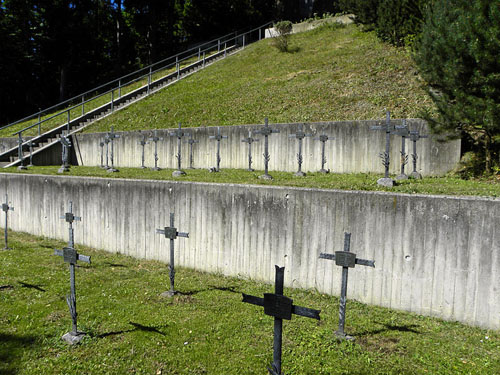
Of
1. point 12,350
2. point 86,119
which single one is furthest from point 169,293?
point 86,119

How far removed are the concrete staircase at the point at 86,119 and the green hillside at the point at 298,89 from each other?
42.0 inches

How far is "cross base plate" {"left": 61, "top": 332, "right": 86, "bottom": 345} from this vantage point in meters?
5.65

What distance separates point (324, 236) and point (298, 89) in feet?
44.3

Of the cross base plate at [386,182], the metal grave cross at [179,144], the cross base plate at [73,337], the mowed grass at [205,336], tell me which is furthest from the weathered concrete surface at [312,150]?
the cross base plate at [73,337]

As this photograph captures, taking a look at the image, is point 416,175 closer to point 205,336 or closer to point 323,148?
point 323,148

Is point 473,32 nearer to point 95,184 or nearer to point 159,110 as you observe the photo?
point 95,184

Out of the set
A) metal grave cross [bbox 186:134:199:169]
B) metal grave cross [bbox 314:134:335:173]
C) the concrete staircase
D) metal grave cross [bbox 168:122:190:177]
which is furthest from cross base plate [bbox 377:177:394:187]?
the concrete staircase

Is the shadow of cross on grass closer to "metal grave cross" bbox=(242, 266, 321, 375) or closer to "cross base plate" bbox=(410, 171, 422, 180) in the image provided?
"metal grave cross" bbox=(242, 266, 321, 375)

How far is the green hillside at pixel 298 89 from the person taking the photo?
15.8 meters

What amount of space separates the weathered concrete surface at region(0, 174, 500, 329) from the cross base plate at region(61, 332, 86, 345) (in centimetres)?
343

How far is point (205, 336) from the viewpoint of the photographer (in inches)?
231

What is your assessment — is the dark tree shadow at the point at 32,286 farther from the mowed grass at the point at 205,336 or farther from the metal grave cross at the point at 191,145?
the metal grave cross at the point at 191,145

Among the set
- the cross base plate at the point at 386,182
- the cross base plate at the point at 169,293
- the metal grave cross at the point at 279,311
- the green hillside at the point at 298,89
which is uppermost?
the green hillside at the point at 298,89

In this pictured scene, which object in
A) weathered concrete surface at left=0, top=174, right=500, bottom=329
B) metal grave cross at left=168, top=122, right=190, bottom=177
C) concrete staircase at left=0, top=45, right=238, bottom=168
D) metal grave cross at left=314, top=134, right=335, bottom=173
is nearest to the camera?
weathered concrete surface at left=0, top=174, right=500, bottom=329
